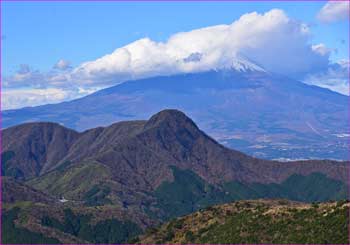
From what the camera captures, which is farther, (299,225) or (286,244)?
(299,225)

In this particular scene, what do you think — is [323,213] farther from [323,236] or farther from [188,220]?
[188,220]

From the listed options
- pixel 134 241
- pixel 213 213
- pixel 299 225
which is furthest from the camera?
pixel 134 241

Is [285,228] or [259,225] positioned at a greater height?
[285,228]

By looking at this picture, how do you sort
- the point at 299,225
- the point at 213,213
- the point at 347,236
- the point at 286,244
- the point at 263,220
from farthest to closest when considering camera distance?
the point at 213,213 < the point at 263,220 < the point at 299,225 < the point at 286,244 < the point at 347,236

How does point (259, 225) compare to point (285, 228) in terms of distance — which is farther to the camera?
point (259, 225)

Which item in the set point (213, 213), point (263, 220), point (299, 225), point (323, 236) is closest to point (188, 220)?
point (213, 213)

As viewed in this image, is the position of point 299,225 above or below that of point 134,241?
above

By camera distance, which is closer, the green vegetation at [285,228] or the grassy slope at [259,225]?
the green vegetation at [285,228]

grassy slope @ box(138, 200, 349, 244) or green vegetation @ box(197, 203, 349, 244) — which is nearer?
green vegetation @ box(197, 203, 349, 244)
